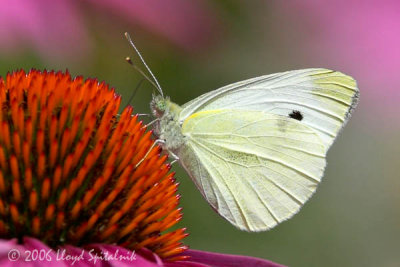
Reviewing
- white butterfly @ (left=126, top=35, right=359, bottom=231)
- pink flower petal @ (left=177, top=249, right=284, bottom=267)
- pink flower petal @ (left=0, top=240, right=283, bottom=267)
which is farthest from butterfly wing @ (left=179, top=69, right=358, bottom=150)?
pink flower petal @ (left=0, top=240, right=283, bottom=267)

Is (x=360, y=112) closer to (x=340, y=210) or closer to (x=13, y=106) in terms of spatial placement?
(x=340, y=210)

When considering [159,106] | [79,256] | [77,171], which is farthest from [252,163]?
[79,256]

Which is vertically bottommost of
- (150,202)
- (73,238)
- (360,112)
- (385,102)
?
(73,238)

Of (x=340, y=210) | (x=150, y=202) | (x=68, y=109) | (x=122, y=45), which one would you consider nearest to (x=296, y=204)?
(x=150, y=202)

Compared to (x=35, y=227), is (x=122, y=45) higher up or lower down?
higher up

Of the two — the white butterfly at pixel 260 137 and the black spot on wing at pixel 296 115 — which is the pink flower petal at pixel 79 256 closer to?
the white butterfly at pixel 260 137

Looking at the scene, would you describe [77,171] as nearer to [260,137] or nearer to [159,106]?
[159,106]

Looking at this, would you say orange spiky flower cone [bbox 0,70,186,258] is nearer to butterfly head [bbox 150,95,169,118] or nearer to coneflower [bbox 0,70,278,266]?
coneflower [bbox 0,70,278,266]
